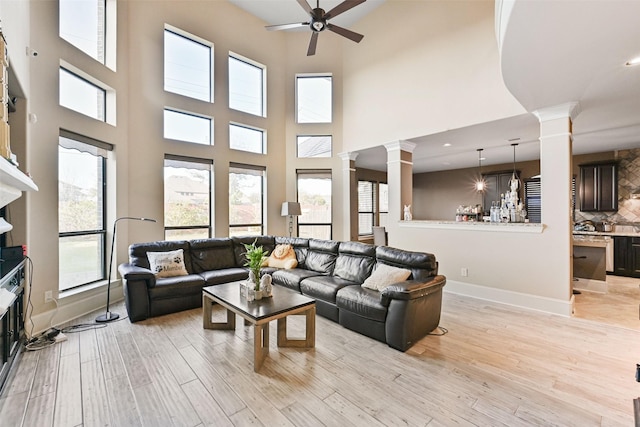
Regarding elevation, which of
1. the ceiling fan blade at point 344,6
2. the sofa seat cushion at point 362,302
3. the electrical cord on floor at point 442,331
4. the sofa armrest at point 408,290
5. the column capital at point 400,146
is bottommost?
the electrical cord on floor at point 442,331

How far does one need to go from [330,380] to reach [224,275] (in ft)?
8.36

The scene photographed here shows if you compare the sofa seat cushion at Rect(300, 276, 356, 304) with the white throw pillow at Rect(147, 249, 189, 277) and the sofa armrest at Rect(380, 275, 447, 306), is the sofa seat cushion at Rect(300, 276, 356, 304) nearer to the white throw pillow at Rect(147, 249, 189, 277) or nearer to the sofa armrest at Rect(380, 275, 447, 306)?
the sofa armrest at Rect(380, 275, 447, 306)

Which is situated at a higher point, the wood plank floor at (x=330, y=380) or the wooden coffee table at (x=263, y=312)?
the wooden coffee table at (x=263, y=312)

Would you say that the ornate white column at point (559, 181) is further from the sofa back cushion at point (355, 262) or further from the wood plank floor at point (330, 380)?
the sofa back cushion at point (355, 262)

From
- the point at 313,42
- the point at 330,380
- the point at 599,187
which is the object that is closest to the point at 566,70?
the point at 313,42

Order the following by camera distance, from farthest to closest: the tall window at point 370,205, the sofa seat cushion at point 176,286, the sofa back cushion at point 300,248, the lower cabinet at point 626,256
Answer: the tall window at point 370,205, the lower cabinet at point 626,256, the sofa back cushion at point 300,248, the sofa seat cushion at point 176,286

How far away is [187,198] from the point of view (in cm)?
538

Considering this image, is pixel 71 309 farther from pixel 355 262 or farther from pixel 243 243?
pixel 355 262

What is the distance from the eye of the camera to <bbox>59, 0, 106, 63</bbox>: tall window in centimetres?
372

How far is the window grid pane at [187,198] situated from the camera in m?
5.14

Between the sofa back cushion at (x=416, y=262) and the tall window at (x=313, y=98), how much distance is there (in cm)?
425

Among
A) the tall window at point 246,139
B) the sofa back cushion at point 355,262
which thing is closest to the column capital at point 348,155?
the tall window at point 246,139

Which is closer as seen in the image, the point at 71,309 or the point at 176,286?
the point at 71,309

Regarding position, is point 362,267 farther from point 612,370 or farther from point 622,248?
point 622,248
